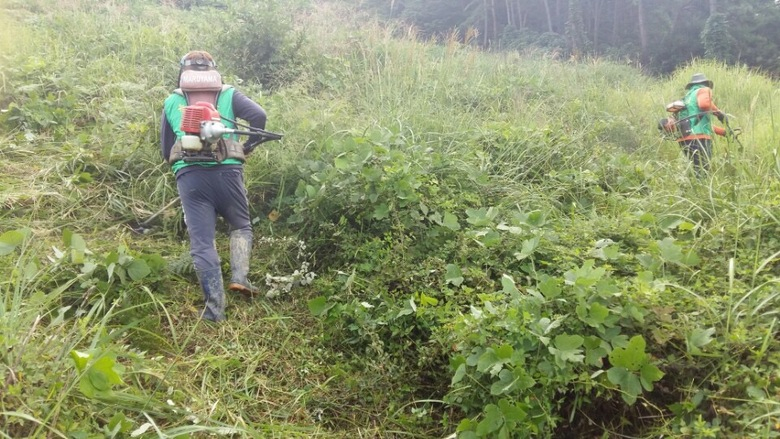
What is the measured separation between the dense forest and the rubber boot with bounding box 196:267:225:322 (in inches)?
465

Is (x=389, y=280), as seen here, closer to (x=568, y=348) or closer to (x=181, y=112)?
(x=568, y=348)

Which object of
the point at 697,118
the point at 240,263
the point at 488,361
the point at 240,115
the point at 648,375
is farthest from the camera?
the point at 697,118

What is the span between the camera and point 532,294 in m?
2.18

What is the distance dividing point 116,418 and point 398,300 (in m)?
1.47

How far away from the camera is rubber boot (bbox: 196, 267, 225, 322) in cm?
300

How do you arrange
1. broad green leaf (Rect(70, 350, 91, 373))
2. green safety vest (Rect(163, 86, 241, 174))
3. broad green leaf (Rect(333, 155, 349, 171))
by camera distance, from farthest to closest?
broad green leaf (Rect(333, 155, 349, 171)) < green safety vest (Rect(163, 86, 241, 174)) < broad green leaf (Rect(70, 350, 91, 373))

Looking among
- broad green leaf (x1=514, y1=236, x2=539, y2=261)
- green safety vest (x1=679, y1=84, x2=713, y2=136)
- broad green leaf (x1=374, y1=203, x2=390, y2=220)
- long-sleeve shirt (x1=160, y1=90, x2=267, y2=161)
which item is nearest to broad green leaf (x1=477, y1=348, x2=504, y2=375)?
broad green leaf (x1=514, y1=236, x2=539, y2=261)

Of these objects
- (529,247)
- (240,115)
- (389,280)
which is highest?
(240,115)

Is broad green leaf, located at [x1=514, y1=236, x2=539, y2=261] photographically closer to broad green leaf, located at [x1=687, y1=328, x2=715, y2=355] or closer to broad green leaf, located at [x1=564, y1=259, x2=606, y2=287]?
broad green leaf, located at [x1=564, y1=259, x2=606, y2=287]

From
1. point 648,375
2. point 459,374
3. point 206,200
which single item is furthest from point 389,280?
point 648,375

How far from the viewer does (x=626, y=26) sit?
17.4m

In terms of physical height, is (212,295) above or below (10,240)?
below

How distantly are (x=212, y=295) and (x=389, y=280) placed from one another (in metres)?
1.12

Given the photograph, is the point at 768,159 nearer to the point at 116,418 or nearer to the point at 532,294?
the point at 532,294
